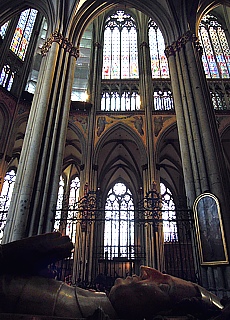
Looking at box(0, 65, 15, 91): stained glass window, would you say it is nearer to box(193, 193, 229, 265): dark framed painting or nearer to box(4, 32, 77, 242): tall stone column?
box(4, 32, 77, 242): tall stone column

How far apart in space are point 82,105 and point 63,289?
13.7 m

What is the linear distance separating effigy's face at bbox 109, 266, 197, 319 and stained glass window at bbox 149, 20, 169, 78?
52.5 feet

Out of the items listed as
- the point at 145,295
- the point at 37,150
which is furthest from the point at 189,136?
the point at 145,295

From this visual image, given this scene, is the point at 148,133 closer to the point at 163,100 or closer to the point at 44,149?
the point at 163,100

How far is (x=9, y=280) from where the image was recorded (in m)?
1.59

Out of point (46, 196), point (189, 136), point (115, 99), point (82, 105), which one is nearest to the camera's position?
point (46, 196)

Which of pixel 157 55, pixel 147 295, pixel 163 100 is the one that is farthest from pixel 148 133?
pixel 147 295

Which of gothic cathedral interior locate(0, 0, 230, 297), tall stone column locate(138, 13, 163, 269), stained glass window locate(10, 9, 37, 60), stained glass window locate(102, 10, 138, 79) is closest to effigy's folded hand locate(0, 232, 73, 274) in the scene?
gothic cathedral interior locate(0, 0, 230, 297)

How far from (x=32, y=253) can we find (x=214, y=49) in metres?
19.3

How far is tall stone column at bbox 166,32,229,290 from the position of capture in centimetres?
573

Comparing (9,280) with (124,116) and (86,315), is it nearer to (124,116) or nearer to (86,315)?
(86,315)

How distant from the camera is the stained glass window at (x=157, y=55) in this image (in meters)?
16.2

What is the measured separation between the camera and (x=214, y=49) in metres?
17.0

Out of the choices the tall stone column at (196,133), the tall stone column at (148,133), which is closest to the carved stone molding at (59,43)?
the tall stone column at (196,133)
